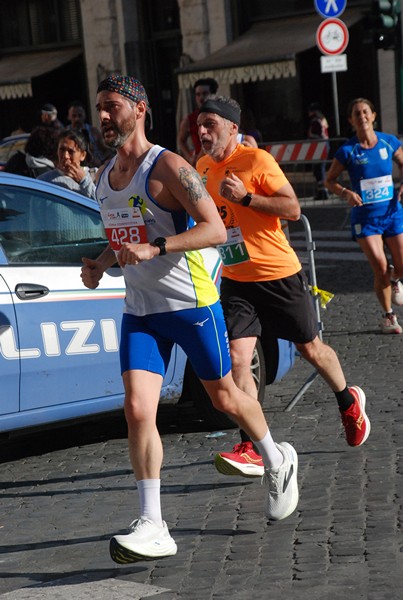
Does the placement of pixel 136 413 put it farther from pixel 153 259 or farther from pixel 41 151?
pixel 41 151

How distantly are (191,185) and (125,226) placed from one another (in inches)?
13.2

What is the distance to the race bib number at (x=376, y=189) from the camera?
10609 mm

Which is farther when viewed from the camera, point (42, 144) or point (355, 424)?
point (42, 144)

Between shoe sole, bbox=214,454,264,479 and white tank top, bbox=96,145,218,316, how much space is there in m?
1.01

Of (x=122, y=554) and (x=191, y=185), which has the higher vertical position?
(x=191, y=185)

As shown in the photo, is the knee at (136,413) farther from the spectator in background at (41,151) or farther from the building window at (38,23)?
the building window at (38,23)

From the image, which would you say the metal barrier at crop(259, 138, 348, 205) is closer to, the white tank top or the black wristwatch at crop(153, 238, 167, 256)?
the white tank top

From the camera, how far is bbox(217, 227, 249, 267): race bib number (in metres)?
6.48

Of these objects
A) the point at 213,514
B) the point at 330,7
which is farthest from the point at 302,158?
the point at 213,514

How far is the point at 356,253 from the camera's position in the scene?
51.5 ft

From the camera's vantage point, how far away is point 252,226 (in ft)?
21.3

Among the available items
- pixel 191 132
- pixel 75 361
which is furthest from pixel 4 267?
pixel 191 132

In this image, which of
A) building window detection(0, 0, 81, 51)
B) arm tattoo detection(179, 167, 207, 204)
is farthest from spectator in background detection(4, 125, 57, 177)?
building window detection(0, 0, 81, 51)

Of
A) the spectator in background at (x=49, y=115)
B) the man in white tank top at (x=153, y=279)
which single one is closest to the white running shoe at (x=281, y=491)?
the man in white tank top at (x=153, y=279)
